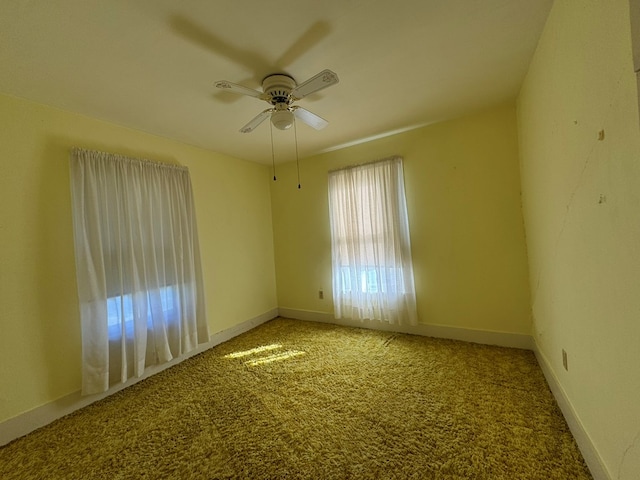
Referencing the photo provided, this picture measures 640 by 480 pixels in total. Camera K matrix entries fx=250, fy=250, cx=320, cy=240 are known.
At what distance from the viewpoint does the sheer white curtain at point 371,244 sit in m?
2.93

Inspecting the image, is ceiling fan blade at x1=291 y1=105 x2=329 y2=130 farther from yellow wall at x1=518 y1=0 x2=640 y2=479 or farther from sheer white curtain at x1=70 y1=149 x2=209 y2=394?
sheer white curtain at x1=70 y1=149 x2=209 y2=394

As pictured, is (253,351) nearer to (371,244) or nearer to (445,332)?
(371,244)

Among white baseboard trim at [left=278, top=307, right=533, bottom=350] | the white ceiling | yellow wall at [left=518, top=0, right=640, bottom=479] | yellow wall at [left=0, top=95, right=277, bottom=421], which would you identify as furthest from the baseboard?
yellow wall at [left=0, top=95, right=277, bottom=421]

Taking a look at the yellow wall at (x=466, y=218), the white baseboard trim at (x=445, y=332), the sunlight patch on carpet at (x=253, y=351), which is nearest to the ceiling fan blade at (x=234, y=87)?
the yellow wall at (x=466, y=218)

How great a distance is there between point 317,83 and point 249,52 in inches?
18.3

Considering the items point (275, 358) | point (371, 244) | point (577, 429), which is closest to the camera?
point (577, 429)

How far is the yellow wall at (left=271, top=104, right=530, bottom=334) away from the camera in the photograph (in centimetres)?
245

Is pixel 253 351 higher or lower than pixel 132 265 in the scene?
lower

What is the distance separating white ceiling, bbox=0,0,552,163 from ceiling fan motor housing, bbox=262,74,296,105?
48 mm

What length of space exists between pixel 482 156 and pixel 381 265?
156 centimetres

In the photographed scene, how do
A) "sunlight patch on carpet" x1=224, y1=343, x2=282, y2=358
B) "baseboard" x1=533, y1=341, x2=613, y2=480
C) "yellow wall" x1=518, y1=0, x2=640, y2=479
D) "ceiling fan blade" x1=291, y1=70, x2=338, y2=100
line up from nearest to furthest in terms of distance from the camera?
1. "yellow wall" x1=518, y1=0, x2=640, y2=479
2. "baseboard" x1=533, y1=341, x2=613, y2=480
3. "ceiling fan blade" x1=291, y1=70, x2=338, y2=100
4. "sunlight patch on carpet" x1=224, y1=343, x2=282, y2=358

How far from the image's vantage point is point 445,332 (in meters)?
2.82

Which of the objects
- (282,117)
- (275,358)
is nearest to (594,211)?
(282,117)

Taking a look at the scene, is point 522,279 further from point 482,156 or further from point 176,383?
point 176,383
